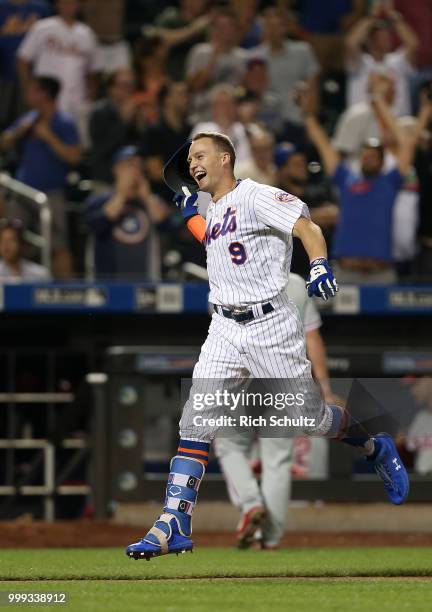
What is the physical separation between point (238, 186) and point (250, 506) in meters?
2.30

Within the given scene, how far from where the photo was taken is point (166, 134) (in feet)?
37.3

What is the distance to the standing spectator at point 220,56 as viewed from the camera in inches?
480

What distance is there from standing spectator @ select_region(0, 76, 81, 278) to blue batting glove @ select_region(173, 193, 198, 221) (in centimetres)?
481

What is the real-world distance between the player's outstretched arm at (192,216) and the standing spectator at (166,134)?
4.99 m

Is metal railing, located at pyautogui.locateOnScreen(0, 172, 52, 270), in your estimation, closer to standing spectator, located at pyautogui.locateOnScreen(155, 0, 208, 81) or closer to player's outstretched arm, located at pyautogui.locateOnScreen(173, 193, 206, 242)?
standing spectator, located at pyautogui.locateOnScreen(155, 0, 208, 81)

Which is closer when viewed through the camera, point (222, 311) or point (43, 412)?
point (222, 311)

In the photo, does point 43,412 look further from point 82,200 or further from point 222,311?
point 222,311

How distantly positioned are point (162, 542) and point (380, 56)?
762 cm

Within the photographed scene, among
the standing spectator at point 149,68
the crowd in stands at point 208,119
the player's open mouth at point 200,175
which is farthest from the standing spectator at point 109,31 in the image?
the player's open mouth at point 200,175

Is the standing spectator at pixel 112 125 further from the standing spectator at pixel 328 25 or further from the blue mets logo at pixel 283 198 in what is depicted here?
the blue mets logo at pixel 283 198

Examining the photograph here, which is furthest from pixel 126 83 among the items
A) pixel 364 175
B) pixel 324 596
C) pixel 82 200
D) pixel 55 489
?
pixel 324 596

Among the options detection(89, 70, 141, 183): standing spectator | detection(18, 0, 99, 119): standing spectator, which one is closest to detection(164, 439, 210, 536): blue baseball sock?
detection(89, 70, 141, 183): standing spectator

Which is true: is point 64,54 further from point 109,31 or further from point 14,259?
point 14,259

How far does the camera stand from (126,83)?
11648 millimetres
